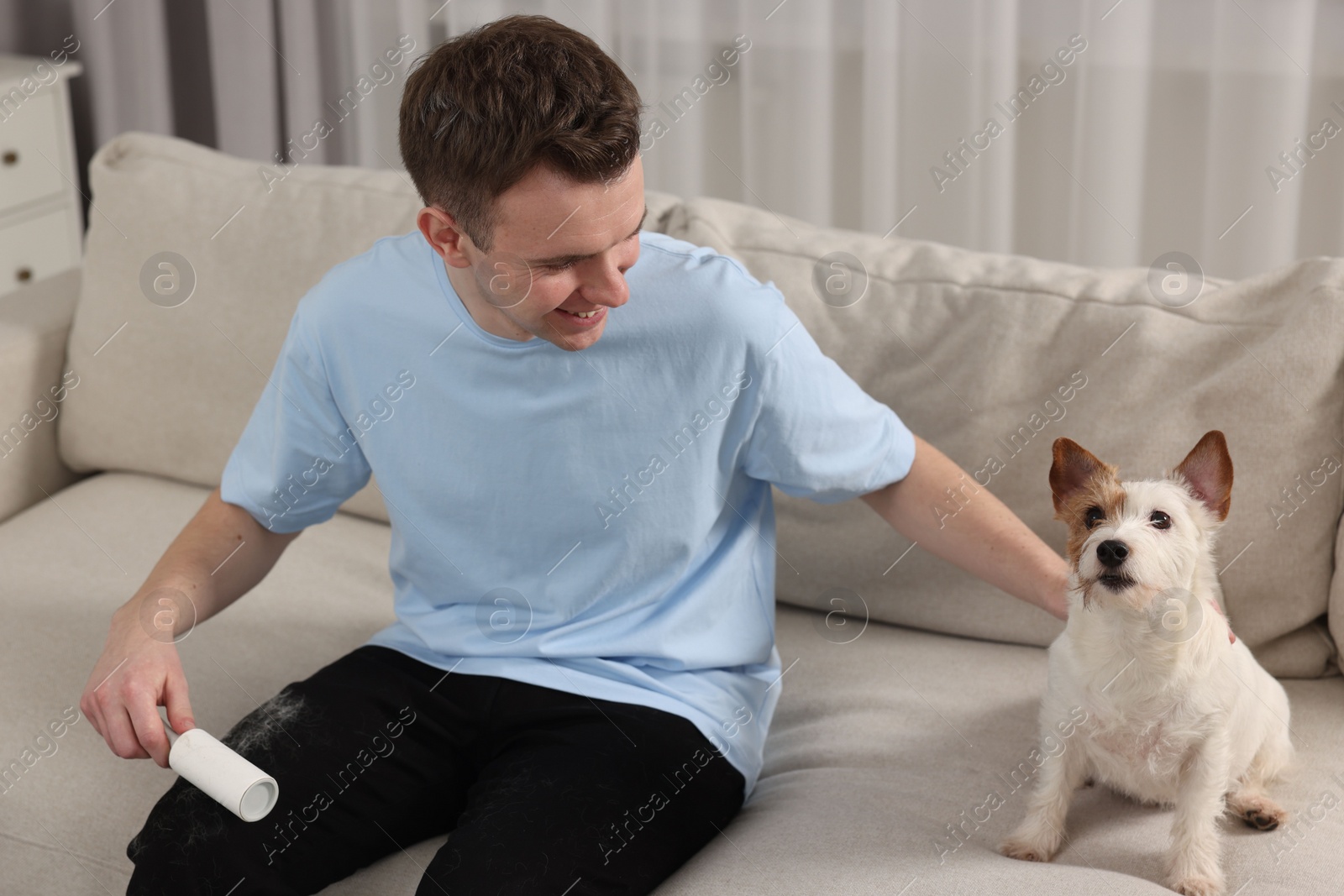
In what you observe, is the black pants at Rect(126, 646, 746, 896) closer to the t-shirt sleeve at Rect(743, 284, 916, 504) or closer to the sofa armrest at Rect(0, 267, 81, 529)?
the t-shirt sleeve at Rect(743, 284, 916, 504)

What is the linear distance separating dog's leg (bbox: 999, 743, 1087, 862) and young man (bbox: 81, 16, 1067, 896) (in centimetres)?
17

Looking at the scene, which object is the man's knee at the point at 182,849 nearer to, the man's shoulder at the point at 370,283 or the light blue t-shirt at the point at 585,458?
the light blue t-shirt at the point at 585,458

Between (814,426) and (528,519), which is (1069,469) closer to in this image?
(814,426)

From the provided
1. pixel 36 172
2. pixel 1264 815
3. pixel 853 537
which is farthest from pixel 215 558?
pixel 36 172

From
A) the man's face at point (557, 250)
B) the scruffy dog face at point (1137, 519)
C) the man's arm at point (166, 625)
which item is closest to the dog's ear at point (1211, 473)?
the scruffy dog face at point (1137, 519)

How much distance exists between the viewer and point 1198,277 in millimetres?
1592

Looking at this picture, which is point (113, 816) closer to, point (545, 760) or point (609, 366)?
point (545, 760)

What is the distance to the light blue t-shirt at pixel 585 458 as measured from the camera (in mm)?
1307

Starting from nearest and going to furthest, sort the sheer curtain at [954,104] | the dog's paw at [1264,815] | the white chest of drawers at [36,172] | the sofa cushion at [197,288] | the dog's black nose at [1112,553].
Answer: the dog's black nose at [1112,553] → the dog's paw at [1264,815] → the sofa cushion at [197,288] → the sheer curtain at [954,104] → the white chest of drawers at [36,172]

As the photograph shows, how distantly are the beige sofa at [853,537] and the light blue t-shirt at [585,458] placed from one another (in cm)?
21

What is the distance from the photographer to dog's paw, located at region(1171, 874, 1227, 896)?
1168 mm

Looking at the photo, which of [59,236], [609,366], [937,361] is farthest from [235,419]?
[59,236]

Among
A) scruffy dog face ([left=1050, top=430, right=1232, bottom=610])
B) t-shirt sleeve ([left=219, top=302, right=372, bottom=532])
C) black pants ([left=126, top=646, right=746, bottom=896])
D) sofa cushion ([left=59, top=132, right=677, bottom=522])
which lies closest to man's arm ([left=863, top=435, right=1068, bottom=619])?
scruffy dog face ([left=1050, top=430, right=1232, bottom=610])

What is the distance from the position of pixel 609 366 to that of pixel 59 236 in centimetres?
268
